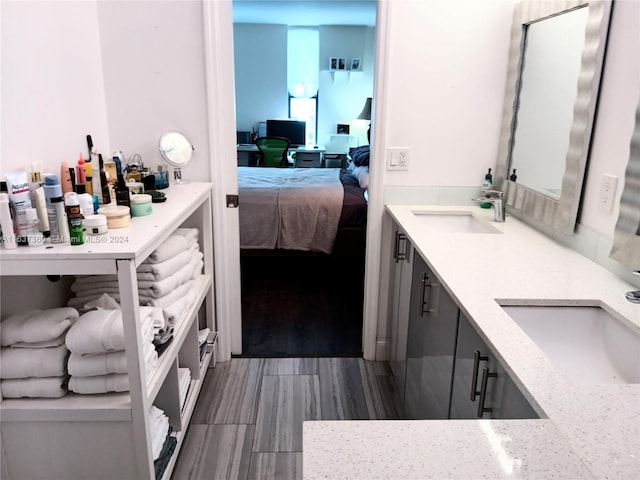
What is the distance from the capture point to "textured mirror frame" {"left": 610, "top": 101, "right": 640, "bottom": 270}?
1.39 m

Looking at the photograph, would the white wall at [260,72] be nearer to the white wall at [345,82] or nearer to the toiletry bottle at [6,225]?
the white wall at [345,82]

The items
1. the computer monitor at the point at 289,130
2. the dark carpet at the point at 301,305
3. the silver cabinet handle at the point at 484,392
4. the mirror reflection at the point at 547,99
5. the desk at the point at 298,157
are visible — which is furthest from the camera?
the computer monitor at the point at 289,130

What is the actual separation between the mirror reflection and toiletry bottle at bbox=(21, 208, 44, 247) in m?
1.80

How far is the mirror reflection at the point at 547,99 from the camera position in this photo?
1826 millimetres

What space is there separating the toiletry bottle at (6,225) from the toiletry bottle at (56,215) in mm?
94

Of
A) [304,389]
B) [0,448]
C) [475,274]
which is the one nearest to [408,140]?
[475,274]

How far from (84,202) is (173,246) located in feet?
1.45

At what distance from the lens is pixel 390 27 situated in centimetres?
221

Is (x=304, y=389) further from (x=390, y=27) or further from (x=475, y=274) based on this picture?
(x=390, y=27)

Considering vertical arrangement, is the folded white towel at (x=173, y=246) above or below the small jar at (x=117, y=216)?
below

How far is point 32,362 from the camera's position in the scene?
1.37m

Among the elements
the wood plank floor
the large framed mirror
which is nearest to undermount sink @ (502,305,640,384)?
the large framed mirror

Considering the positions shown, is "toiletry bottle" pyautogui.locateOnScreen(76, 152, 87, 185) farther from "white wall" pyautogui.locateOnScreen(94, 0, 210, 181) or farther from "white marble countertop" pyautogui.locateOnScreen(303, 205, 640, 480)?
"white marble countertop" pyautogui.locateOnScreen(303, 205, 640, 480)

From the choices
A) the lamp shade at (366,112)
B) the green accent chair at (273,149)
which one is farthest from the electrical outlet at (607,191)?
the lamp shade at (366,112)
